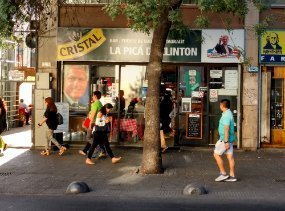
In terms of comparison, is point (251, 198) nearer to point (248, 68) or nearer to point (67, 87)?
point (248, 68)

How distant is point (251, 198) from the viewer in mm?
9555

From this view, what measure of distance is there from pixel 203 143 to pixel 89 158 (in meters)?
4.36

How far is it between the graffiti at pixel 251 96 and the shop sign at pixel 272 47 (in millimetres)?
970

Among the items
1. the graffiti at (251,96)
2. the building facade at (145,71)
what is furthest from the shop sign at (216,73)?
the graffiti at (251,96)

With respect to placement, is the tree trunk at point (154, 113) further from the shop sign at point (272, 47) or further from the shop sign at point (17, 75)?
the shop sign at point (17, 75)

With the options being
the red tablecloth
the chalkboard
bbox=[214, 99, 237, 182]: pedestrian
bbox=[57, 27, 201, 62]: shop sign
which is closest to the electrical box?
bbox=[57, 27, 201, 62]: shop sign

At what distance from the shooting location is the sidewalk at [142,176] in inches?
397

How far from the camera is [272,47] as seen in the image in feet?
51.7

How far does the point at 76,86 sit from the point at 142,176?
19.0 ft

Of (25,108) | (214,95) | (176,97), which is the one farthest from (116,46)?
(25,108)

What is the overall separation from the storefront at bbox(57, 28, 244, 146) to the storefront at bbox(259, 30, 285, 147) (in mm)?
830

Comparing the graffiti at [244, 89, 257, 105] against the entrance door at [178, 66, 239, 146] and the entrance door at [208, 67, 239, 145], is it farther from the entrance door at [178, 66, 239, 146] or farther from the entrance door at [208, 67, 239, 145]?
the entrance door at [178, 66, 239, 146]

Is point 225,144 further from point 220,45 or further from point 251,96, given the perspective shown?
point 220,45

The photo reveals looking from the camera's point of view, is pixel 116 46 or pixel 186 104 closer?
pixel 116 46
